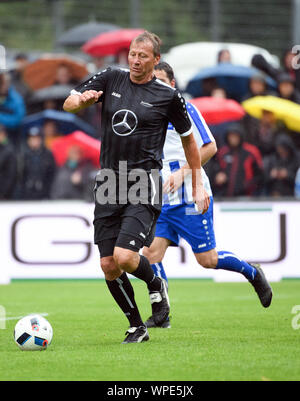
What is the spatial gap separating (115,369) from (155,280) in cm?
194

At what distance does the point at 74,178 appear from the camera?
14977mm

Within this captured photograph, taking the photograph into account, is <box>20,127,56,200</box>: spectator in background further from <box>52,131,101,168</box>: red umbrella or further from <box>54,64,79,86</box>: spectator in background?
<box>54,64,79,86</box>: spectator in background

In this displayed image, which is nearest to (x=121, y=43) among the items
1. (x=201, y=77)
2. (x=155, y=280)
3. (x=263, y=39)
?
(x=201, y=77)

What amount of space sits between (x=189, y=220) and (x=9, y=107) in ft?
25.2

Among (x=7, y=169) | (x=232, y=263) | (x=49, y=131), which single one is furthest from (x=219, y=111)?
(x=232, y=263)

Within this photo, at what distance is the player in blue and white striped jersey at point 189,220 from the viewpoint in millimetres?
8789

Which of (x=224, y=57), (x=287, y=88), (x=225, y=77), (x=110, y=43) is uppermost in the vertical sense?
(x=110, y=43)

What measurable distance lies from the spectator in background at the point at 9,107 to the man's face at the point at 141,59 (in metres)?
8.66

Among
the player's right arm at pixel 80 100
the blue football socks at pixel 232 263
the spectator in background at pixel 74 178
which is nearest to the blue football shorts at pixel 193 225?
the blue football socks at pixel 232 263

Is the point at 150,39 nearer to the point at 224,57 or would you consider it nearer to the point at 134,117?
the point at 134,117

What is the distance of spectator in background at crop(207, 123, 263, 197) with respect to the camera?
47.1 ft

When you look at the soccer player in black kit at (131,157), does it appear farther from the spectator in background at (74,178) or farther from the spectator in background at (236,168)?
the spectator in background at (74,178)

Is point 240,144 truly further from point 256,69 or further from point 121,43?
point 121,43

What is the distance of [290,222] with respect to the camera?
14.0 metres
